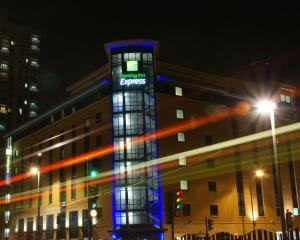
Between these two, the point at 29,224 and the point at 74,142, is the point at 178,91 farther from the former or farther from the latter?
the point at 29,224

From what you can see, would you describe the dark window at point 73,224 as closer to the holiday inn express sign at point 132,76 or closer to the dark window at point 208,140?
the holiday inn express sign at point 132,76

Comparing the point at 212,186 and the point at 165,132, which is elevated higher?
the point at 165,132

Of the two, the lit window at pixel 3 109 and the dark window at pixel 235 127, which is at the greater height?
the lit window at pixel 3 109

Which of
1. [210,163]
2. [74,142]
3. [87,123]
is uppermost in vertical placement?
[87,123]

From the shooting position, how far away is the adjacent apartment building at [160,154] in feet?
194

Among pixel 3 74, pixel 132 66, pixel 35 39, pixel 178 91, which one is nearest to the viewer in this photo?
pixel 132 66

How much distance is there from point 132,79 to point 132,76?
0.41 m

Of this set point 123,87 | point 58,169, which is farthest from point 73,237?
point 123,87

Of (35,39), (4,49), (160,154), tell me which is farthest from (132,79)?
(35,39)

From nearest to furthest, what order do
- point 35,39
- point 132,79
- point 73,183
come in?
1. point 132,79
2. point 73,183
3. point 35,39

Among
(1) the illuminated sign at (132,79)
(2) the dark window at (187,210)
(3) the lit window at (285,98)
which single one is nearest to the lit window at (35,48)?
(3) the lit window at (285,98)

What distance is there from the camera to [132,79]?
6112 cm

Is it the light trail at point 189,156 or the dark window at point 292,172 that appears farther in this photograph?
the dark window at point 292,172

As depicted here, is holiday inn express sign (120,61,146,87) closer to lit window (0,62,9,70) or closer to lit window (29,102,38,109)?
lit window (29,102,38,109)
